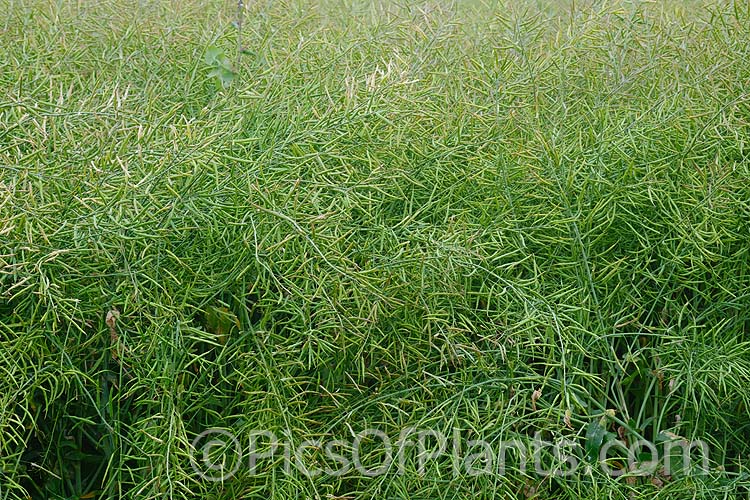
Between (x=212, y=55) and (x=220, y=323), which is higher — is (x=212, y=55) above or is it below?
above

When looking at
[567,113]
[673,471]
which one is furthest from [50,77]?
[673,471]

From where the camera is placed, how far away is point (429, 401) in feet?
6.78

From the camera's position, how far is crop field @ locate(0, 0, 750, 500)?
1949 millimetres

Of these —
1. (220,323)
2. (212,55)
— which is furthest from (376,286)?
(212,55)

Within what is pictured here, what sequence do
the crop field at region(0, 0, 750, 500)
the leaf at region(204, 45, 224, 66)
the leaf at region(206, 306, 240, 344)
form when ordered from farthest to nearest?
the leaf at region(204, 45, 224, 66) → the leaf at region(206, 306, 240, 344) → the crop field at region(0, 0, 750, 500)

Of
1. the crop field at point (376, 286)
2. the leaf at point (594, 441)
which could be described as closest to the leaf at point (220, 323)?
the crop field at point (376, 286)

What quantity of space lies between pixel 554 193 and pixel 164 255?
36.0 inches

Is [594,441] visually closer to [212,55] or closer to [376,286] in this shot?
[376,286]

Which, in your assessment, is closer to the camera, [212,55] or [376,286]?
[376,286]

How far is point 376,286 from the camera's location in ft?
6.71

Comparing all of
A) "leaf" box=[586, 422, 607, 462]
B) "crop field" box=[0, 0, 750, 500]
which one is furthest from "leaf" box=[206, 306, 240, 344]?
"leaf" box=[586, 422, 607, 462]

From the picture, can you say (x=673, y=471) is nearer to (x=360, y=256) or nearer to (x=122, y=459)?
(x=360, y=256)

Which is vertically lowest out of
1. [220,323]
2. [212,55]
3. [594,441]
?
[594,441]

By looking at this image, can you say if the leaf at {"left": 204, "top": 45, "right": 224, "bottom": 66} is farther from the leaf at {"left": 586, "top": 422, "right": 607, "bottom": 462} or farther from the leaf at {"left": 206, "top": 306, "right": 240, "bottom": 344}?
the leaf at {"left": 586, "top": 422, "right": 607, "bottom": 462}
